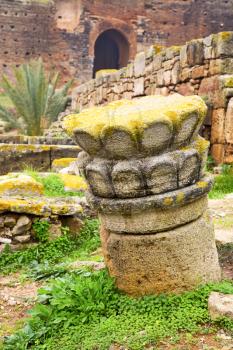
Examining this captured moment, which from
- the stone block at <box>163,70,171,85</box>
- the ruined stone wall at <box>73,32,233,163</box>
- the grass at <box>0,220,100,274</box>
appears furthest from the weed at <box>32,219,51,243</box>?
the stone block at <box>163,70,171,85</box>

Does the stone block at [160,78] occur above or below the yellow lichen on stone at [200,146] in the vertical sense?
above

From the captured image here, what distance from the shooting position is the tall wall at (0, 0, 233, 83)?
738 inches

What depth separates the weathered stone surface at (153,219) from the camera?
2164mm

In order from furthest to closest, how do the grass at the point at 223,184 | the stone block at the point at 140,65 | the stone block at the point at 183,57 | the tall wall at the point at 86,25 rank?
the tall wall at the point at 86,25
the stone block at the point at 140,65
the stone block at the point at 183,57
the grass at the point at 223,184

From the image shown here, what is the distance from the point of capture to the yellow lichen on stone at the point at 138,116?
6.77 ft

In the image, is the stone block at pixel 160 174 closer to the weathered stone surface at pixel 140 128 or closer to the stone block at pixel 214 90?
the weathered stone surface at pixel 140 128

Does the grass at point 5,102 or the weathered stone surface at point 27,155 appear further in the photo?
the grass at point 5,102

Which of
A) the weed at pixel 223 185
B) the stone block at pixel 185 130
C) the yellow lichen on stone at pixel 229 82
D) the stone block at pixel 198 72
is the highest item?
the stone block at pixel 198 72

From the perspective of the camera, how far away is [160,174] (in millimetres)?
2098

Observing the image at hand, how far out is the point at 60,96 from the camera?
15242 millimetres

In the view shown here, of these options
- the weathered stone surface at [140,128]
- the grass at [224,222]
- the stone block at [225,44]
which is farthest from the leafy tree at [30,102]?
the weathered stone surface at [140,128]

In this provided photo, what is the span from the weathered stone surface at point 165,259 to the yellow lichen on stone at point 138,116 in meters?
0.52

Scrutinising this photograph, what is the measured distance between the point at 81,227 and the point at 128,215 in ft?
5.99

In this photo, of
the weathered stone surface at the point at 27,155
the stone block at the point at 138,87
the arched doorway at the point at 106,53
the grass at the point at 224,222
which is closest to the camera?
the grass at the point at 224,222
